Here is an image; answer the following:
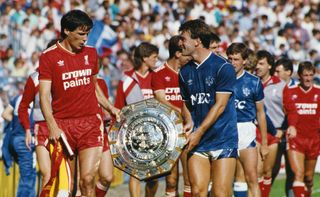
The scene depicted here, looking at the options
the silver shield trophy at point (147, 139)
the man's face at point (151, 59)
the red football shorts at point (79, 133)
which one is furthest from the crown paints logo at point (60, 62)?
the man's face at point (151, 59)

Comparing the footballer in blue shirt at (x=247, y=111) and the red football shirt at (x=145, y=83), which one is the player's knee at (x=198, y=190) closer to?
the footballer in blue shirt at (x=247, y=111)

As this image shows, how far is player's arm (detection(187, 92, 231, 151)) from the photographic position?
34.2 ft

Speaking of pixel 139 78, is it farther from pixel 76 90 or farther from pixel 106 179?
pixel 76 90

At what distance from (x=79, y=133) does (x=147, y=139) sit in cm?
85

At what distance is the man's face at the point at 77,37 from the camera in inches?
442

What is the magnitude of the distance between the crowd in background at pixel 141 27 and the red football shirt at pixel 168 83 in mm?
6847

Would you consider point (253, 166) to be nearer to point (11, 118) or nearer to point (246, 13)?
point (11, 118)

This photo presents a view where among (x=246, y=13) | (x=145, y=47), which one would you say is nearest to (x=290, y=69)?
(x=145, y=47)

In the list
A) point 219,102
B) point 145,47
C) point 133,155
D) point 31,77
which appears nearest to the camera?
point 219,102

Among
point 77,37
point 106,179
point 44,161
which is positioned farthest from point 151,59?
point 77,37

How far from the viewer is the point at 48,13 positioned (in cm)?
2592

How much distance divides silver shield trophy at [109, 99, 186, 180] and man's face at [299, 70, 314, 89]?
3.94 metres

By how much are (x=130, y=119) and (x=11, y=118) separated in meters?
4.01

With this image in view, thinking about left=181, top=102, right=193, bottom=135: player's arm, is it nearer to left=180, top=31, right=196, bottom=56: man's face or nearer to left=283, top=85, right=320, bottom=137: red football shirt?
left=180, top=31, right=196, bottom=56: man's face
